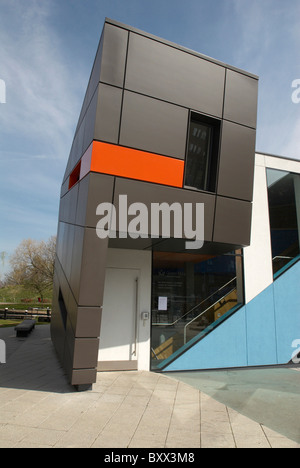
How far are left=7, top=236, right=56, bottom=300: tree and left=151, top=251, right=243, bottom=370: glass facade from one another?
1236 inches

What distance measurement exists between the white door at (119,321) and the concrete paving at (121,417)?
611mm

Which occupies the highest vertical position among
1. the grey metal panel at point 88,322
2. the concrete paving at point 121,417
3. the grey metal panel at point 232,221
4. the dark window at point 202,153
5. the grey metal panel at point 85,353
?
the dark window at point 202,153

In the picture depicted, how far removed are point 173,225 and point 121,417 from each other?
3881mm

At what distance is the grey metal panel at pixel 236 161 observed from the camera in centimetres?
729

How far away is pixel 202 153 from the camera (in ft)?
24.5

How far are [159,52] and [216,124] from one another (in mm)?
2147

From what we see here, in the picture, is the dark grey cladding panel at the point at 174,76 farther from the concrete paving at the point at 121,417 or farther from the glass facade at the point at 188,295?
the concrete paving at the point at 121,417

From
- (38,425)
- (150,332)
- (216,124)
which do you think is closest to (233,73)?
(216,124)

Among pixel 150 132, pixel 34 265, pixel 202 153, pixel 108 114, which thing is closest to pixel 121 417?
pixel 150 132

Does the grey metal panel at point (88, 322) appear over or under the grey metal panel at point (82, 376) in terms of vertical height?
over

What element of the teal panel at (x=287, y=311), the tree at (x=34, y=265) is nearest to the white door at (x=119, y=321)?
the teal panel at (x=287, y=311)

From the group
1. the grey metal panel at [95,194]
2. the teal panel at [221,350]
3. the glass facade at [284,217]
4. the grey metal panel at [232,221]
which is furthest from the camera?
the glass facade at [284,217]

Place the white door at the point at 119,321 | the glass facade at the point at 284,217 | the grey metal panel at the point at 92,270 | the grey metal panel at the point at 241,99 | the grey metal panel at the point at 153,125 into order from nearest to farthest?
the grey metal panel at the point at 92,270
the grey metal panel at the point at 153,125
the grey metal panel at the point at 241,99
the white door at the point at 119,321
the glass facade at the point at 284,217
